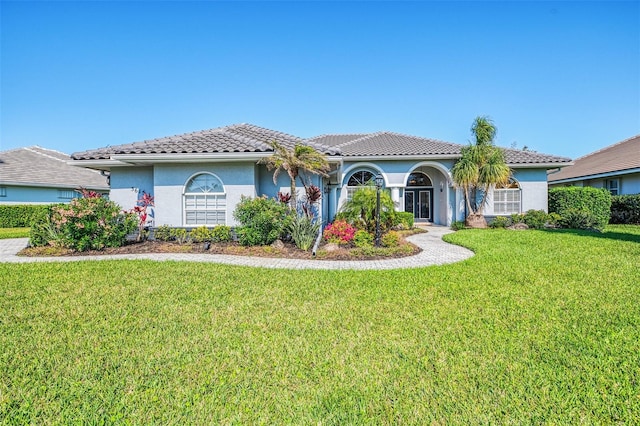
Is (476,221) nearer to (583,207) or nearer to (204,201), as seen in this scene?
(583,207)

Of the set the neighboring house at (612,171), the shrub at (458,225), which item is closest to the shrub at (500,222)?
the shrub at (458,225)

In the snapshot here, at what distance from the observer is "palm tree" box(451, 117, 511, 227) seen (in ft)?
59.3

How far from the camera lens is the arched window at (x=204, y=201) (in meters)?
12.9

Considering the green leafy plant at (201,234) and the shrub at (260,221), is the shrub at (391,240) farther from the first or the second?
the green leafy plant at (201,234)

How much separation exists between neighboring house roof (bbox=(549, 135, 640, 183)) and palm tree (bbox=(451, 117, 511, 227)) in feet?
30.8

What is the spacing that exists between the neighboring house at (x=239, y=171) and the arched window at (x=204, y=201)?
40mm

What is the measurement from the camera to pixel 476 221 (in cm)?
1897

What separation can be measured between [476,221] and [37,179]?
34164 mm

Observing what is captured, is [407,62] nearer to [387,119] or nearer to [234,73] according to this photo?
[234,73]

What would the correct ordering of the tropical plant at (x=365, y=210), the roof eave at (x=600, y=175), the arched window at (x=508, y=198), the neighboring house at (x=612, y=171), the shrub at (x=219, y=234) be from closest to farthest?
1. the shrub at (x=219, y=234)
2. the tropical plant at (x=365, y=210)
3. the arched window at (x=508, y=198)
4. the roof eave at (x=600, y=175)
5. the neighboring house at (x=612, y=171)

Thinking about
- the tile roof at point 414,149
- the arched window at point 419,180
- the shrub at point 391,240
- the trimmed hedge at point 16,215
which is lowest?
the shrub at point 391,240

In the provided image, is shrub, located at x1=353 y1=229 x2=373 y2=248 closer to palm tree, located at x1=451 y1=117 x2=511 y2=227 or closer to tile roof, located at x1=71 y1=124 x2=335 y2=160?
tile roof, located at x1=71 y1=124 x2=335 y2=160

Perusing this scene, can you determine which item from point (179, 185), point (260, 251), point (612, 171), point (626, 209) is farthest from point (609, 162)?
point (179, 185)

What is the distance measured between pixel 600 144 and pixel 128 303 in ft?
140
